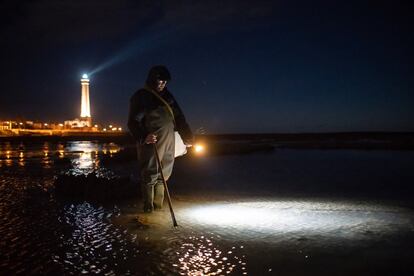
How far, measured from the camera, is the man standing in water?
7.55 meters

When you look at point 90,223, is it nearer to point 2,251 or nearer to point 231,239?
point 2,251

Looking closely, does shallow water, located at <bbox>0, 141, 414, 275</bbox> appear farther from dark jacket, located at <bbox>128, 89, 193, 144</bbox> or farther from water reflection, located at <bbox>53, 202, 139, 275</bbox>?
dark jacket, located at <bbox>128, 89, 193, 144</bbox>

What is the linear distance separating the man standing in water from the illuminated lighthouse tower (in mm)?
135097

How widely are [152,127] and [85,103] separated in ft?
447

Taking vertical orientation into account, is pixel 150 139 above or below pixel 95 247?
above

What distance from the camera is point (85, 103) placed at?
138m

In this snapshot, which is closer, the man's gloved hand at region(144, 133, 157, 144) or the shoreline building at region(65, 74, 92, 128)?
the man's gloved hand at region(144, 133, 157, 144)

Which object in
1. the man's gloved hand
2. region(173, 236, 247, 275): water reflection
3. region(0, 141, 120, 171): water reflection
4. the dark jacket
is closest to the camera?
region(173, 236, 247, 275): water reflection

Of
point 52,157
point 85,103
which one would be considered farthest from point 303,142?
point 85,103

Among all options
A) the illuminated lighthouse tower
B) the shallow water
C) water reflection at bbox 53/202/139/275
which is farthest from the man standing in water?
the illuminated lighthouse tower

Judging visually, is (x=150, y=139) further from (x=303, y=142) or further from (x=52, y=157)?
(x=303, y=142)

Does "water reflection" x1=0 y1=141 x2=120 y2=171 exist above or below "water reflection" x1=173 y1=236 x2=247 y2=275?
above

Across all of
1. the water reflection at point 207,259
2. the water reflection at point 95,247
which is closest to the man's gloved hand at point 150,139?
the water reflection at point 95,247

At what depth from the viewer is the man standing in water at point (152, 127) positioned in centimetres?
755
